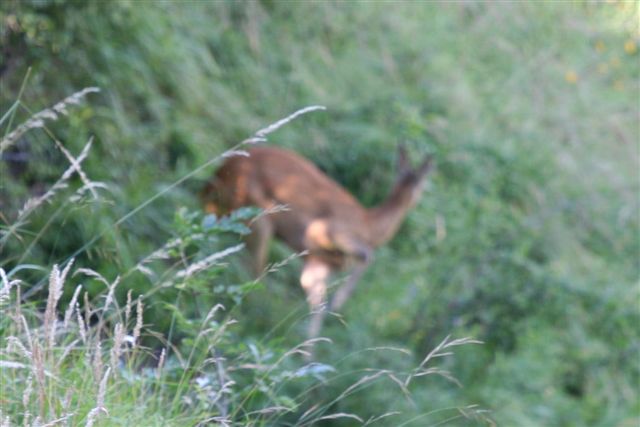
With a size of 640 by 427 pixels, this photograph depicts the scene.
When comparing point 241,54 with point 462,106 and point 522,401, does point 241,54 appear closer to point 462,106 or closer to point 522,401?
point 462,106

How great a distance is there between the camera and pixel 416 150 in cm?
938

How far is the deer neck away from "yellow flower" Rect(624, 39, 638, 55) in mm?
3149

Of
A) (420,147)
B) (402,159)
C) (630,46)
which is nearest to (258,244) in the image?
(402,159)

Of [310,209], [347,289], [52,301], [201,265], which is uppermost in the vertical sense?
[52,301]

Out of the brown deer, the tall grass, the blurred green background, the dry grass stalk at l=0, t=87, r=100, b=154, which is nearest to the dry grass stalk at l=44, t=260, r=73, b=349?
the tall grass

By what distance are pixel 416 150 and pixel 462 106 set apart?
0.65 meters

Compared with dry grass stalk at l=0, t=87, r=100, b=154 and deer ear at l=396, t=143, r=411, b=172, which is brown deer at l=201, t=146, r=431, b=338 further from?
dry grass stalk at l=0, t=87, r=100, b=154

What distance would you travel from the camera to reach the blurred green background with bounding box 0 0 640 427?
687 centimetres

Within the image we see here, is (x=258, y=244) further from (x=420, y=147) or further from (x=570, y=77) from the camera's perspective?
(x=570, y=77)

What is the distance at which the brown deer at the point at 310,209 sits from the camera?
827 centimetres

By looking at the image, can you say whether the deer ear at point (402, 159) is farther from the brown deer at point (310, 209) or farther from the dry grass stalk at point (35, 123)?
the dry grass stalk at point (35, 123)

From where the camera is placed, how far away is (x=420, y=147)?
909 centimetres

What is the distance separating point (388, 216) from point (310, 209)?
2.08 feet

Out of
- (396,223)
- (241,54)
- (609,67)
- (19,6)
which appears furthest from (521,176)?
(19,6)
